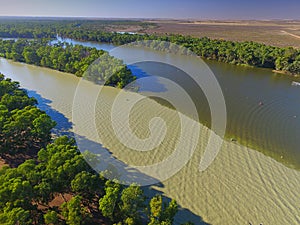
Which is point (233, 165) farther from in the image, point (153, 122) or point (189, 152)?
point (153, 122)

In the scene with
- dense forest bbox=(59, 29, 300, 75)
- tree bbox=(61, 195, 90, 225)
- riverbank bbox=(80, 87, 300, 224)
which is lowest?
riverbank bbox=(80, 87, 300, 224)

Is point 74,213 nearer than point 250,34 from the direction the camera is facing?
Yes

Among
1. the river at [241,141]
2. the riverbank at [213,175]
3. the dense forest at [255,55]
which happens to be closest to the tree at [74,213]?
the riverbank at [213,175]

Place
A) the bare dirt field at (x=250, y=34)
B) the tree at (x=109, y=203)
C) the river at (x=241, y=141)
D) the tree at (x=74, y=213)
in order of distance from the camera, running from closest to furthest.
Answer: the tree at (x=74, y=213) < the tree at (x=109, y=203) < the river at (x=241, y=141) < the bare dirt field at (x=250, y=34)

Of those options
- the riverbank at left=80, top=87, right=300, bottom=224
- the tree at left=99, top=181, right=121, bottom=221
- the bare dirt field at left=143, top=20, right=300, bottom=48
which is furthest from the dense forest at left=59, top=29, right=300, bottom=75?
the tree at left=99, top=181, right=121, bottom=221

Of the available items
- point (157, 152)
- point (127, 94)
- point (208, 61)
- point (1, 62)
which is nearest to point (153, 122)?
point (157, 152)

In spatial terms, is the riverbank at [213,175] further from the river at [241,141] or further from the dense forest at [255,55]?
the dense forest at [255,55]

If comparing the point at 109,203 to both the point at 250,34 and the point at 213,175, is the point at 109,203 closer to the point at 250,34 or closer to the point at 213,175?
the point at 213,175

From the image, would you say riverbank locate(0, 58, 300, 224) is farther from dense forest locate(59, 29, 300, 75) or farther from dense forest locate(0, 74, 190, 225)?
dense forest locate(59, 29, 300, 75)

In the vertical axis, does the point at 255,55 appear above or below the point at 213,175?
above

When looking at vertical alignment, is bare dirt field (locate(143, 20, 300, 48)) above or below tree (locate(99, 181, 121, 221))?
above

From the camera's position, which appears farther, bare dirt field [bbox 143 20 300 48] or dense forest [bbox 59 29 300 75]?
bare dirt field [bbox 143 20 300 48]

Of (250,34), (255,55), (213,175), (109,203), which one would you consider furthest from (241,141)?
(250,34)
